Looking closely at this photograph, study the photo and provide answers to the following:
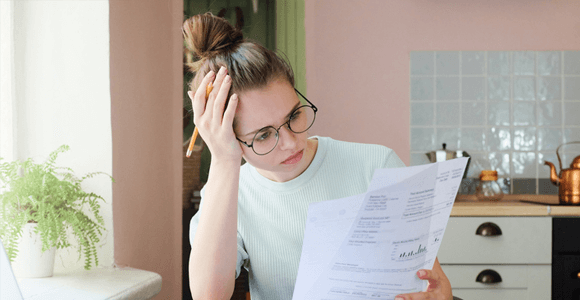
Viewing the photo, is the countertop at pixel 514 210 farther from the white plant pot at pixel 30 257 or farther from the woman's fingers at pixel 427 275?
the white plant pot at pixel 30 257

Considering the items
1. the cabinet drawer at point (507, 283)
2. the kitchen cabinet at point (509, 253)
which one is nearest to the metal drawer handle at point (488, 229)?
the kitchen cabinet at point (509, 253)

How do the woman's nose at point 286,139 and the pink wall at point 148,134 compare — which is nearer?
the woman's nose at point 286,139

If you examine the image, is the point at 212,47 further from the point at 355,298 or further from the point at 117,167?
the point at 117,167

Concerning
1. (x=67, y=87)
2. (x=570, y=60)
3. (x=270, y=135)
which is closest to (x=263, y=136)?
(x=270, y=135)

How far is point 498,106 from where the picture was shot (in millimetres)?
2891

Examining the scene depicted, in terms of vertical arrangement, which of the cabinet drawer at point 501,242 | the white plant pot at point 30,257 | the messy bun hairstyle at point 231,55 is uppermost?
the messy bun hairstyle at point 231,55

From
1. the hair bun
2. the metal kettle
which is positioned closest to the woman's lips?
the hair bun

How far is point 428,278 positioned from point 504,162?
241 cm

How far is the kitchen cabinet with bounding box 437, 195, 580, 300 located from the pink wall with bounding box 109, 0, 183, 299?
4.31 ft

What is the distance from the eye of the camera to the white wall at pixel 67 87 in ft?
4.85

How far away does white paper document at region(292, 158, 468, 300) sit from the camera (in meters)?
0.63

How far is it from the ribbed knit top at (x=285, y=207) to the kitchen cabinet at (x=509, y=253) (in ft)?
4.54

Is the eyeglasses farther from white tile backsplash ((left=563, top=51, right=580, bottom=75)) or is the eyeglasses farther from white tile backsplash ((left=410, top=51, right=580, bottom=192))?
white tile backsplash ((left=563, top=51, right=580, bottom=75))

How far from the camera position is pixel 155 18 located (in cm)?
192
